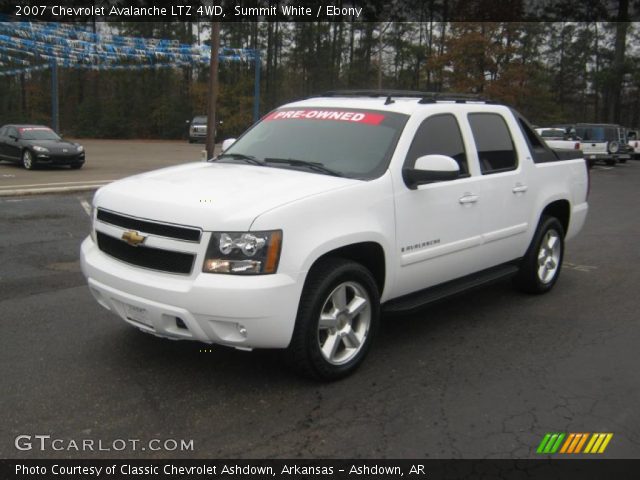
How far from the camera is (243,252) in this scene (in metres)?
3.52

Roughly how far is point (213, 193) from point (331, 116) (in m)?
1.50

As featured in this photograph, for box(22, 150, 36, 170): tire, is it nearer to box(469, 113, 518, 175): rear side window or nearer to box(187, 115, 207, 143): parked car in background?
box(469, 113, 518, 175): rear side window

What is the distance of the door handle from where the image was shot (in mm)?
4812

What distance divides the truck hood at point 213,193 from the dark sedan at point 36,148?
662 inches

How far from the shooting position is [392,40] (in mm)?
52656

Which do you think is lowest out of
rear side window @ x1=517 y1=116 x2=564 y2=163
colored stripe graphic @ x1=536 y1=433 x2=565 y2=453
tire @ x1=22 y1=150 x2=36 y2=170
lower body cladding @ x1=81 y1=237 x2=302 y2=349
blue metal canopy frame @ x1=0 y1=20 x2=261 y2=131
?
colored stripe graphic @ x1=536 y1=433 x2=565 y2=453

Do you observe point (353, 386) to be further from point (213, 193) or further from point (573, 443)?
point (213, 193)

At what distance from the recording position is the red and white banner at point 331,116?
4.72m

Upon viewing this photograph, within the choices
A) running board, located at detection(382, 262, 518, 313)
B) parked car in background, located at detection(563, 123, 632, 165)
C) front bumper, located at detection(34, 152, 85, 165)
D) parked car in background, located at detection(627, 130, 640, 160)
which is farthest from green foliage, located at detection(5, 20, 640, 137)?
running board, located at detection(382, 262, 518, 313)

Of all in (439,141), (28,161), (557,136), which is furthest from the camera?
(557,136)

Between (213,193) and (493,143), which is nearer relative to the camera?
(213,193)

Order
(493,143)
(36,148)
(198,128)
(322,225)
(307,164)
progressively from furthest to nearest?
1. (198,128)
2. (36,148)
3. (493,143)
4. (307,164)
5. (322,225)

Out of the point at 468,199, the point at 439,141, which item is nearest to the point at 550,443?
the point at 468,199

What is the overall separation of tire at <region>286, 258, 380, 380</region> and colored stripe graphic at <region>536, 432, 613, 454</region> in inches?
50.0
